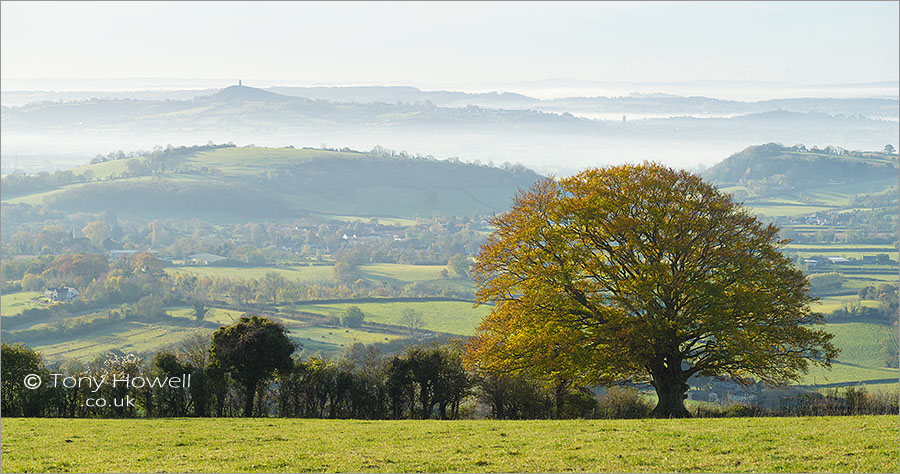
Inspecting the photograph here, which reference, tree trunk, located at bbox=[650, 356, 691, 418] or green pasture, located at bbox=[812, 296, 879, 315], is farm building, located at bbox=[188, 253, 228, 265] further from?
tree trunk, located at bbox=[650, 356, 691, 418]

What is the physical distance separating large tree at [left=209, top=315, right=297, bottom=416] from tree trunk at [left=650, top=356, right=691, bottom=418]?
44.6 feet

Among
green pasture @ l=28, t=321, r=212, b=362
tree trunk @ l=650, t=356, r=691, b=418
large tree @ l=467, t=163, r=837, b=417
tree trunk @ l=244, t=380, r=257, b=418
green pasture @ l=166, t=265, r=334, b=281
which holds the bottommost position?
green pasture @ l=28, t=321, r=212, b=362

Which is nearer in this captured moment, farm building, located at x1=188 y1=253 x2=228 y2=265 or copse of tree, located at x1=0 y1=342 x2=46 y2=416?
copse of tree, located at x1=0 y1=342 x2=46 y2=416

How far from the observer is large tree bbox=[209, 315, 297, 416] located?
25.9 meters

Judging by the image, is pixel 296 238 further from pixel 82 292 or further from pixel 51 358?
pixel 51 358

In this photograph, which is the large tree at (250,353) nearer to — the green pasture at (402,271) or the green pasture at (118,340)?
the green pasture at (118,340)

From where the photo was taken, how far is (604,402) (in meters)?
26.7

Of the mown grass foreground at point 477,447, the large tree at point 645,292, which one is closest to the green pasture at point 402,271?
the large tree at point 645,292

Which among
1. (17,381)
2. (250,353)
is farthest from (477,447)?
(17,381)

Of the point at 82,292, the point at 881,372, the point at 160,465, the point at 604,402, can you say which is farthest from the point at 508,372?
the point at 82,292

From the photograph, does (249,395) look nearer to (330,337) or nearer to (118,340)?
(330,337)

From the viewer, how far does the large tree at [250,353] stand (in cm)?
2591

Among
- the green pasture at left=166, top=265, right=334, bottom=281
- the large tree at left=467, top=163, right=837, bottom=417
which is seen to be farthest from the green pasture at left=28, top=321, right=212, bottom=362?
the large tree at left=467, top=163, right=837, bottom=417

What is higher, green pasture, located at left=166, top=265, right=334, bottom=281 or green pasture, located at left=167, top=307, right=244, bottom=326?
green pasture, located at left=166, top=265, right=334, bottom=281
